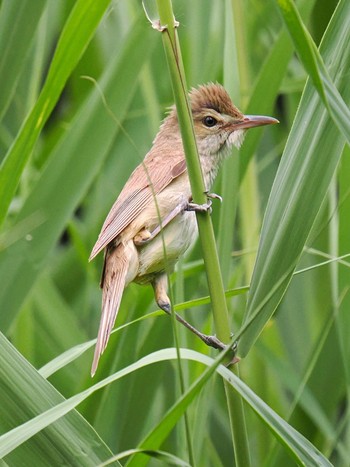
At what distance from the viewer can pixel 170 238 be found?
7.00 ft

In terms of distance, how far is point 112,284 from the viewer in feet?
6.66

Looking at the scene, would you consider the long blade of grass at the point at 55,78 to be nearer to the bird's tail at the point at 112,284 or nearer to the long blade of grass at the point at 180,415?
the bird's tail at the point at 112,284

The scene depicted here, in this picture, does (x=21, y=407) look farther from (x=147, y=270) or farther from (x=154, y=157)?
Answer: (x=154, y=157)

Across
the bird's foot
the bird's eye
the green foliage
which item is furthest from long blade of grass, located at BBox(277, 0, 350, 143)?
the bird's eye

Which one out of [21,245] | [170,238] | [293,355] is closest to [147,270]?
[170,238]

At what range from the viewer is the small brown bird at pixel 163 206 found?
209cm

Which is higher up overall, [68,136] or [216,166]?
[68,136]

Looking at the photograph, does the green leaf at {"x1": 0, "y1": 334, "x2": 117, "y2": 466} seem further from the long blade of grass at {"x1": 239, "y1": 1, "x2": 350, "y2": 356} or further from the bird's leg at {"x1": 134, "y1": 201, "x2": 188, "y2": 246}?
the bird's leg at {"x1": 134, "y1": 201, "x2": 188, "y2": 246}

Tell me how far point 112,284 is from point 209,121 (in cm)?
61

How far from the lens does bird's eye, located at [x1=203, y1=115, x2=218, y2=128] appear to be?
237 cm

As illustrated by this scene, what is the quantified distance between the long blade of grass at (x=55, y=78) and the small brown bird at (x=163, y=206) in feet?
0.99

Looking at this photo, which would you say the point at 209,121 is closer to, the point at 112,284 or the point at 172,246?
the point at 172,246

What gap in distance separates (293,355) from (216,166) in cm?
66

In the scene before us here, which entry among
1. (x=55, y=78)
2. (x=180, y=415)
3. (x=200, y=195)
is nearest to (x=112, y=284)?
(x=55, y=78)
